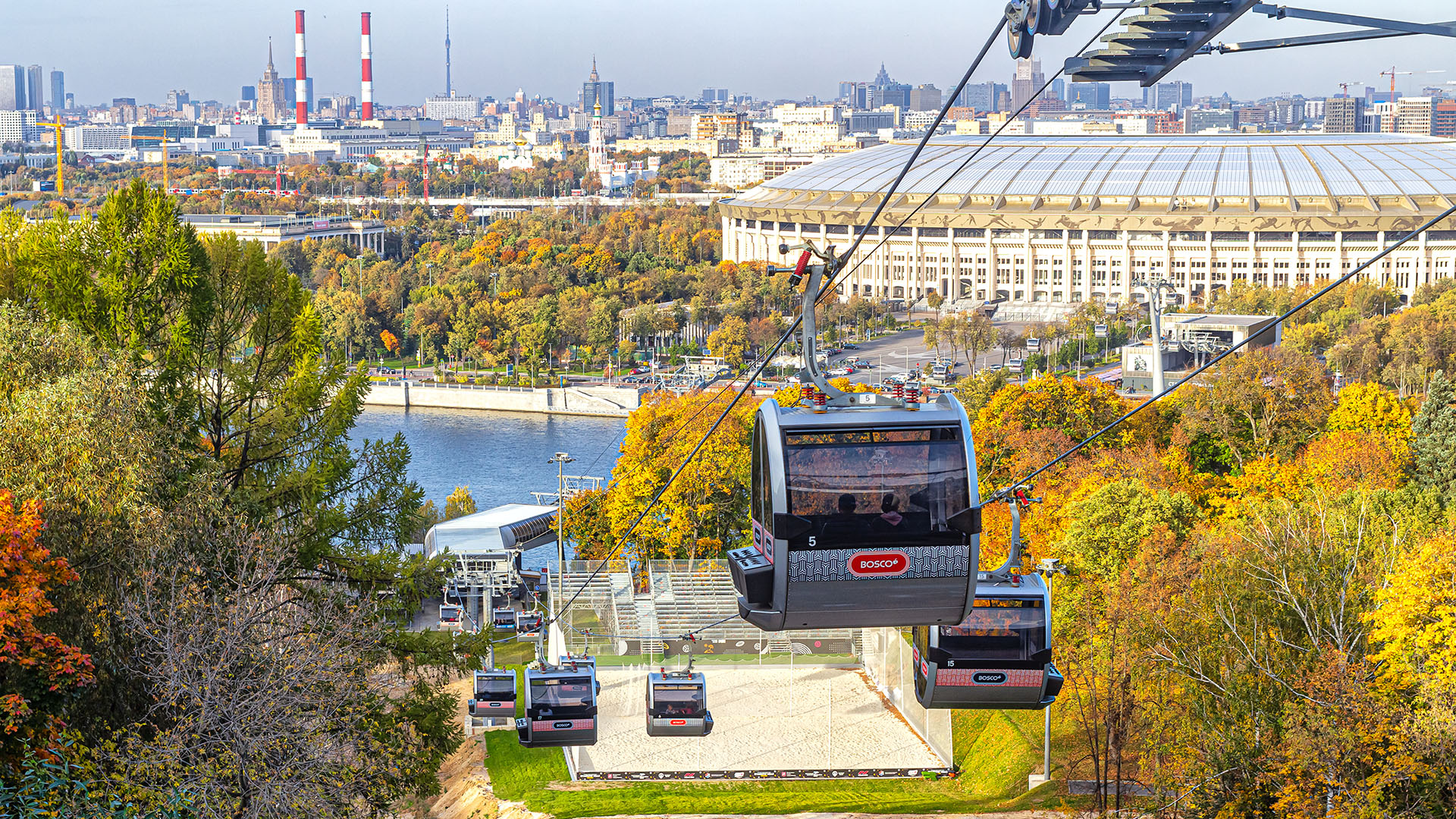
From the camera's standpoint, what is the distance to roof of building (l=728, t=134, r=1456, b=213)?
61.0m

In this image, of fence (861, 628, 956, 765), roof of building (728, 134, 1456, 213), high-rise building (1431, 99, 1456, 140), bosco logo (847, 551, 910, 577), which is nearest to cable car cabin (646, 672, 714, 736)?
fence (861, 628, 956, 765)

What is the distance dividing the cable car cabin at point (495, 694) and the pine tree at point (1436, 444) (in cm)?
1234

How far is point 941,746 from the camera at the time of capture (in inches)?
646

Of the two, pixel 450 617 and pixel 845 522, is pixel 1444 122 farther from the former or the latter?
pixel 845 522

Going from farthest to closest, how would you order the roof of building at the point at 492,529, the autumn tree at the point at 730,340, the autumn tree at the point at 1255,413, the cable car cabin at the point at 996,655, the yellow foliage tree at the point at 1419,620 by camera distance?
1. the autumn tree at the point at 730,340
2. the roof of building at the point at 492,529
3. the autumn tree at the point at 1255,413
4. the yellow foliage tree at the point at 1419,620
5. the cable car cabin at the point at 996,655

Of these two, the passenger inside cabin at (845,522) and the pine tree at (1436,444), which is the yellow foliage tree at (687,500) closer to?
the pine tree at (1436,444)

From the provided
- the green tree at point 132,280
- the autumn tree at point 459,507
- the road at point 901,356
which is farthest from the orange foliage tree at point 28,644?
the road at point 901,356

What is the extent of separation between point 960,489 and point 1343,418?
759 inches

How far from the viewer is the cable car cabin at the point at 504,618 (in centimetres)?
2288

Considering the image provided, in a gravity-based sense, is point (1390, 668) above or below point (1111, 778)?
above

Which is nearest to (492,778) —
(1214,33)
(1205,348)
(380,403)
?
(1214,33)

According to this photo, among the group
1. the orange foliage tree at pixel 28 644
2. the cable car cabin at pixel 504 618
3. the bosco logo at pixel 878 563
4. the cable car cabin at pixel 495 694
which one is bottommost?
the cable car cabin at pixel 504 618

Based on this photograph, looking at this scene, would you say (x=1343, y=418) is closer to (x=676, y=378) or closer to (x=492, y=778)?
(x=492, y=778)

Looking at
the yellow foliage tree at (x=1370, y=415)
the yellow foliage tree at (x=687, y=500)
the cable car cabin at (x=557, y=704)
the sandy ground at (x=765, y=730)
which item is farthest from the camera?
the yellow foliage tree at (x=1370, y=415)
